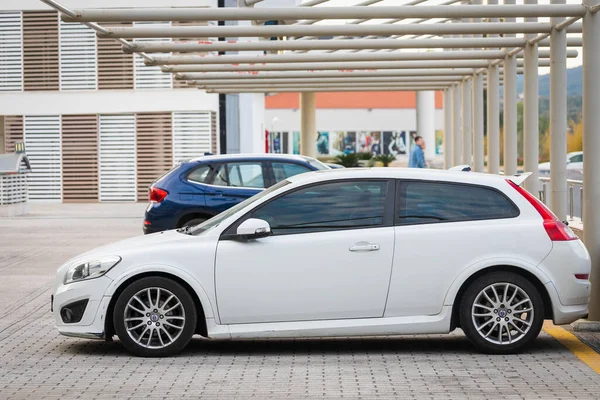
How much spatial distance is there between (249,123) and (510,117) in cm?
2600

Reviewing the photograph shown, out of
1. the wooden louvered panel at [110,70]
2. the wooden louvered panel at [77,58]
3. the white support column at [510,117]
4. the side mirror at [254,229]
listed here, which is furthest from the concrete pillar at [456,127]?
the side mirror at [254,229]

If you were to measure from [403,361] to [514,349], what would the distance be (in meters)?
0.87

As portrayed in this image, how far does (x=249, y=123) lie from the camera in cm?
4531

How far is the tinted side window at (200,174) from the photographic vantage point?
53.2ft

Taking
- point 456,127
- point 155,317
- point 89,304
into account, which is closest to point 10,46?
point 456,127

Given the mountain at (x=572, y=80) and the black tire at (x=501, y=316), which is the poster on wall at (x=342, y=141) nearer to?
the mountain at (x=572, y=80)

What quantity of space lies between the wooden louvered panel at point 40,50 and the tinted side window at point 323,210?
28.1 meters

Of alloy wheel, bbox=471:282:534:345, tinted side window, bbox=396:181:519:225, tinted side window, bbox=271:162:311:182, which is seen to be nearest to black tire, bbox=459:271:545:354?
alloy wheel, bbox=471:282:534:345

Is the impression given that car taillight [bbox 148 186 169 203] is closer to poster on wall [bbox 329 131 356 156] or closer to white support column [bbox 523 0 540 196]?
white support column [bbox 523 0 540 196]

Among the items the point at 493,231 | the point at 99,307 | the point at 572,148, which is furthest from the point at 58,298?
the point at 572,148

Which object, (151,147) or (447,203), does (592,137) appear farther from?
(151,147)

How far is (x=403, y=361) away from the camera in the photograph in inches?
336

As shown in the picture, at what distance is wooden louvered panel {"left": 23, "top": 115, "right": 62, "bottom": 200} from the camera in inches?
1422

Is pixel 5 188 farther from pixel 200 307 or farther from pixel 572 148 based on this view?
pixel 572 148
